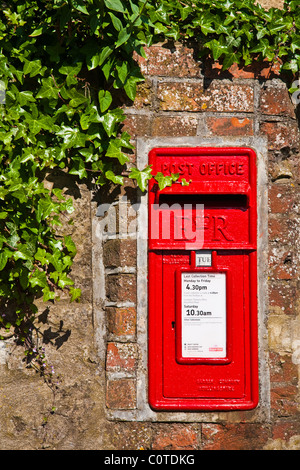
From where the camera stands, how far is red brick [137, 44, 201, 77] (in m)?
2.28

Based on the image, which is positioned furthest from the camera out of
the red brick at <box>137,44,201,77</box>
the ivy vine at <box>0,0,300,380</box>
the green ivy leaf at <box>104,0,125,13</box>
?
the red brick at <box>137,44,201,77</box>

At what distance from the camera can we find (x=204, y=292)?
7.41ft

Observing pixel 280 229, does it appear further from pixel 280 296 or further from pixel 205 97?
pixel 205 97

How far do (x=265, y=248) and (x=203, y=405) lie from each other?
0.85 metres

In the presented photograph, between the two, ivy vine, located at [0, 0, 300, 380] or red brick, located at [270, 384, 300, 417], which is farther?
red brick, located at [270, 384, 300, 417]

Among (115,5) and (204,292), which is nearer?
(115,5)

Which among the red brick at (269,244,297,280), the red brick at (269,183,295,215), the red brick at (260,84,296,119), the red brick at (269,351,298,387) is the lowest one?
the red brick at (269,351,298,387)

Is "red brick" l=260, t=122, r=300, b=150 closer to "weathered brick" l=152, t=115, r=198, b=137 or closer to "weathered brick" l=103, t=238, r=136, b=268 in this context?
"weathered brick" l=152, t=115, r=198, b=137

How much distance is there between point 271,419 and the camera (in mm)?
2305

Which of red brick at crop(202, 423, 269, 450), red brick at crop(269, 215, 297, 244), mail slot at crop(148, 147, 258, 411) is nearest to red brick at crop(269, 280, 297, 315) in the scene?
mail slot at crop(148, 147, 258, 411)

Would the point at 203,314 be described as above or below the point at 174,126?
below

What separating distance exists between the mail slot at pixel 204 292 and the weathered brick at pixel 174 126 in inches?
3.8

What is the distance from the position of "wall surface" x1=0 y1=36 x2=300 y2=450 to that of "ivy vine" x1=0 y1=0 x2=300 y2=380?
0.31 feet

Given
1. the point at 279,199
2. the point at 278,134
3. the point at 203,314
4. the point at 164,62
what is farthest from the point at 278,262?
the point at 164,62
